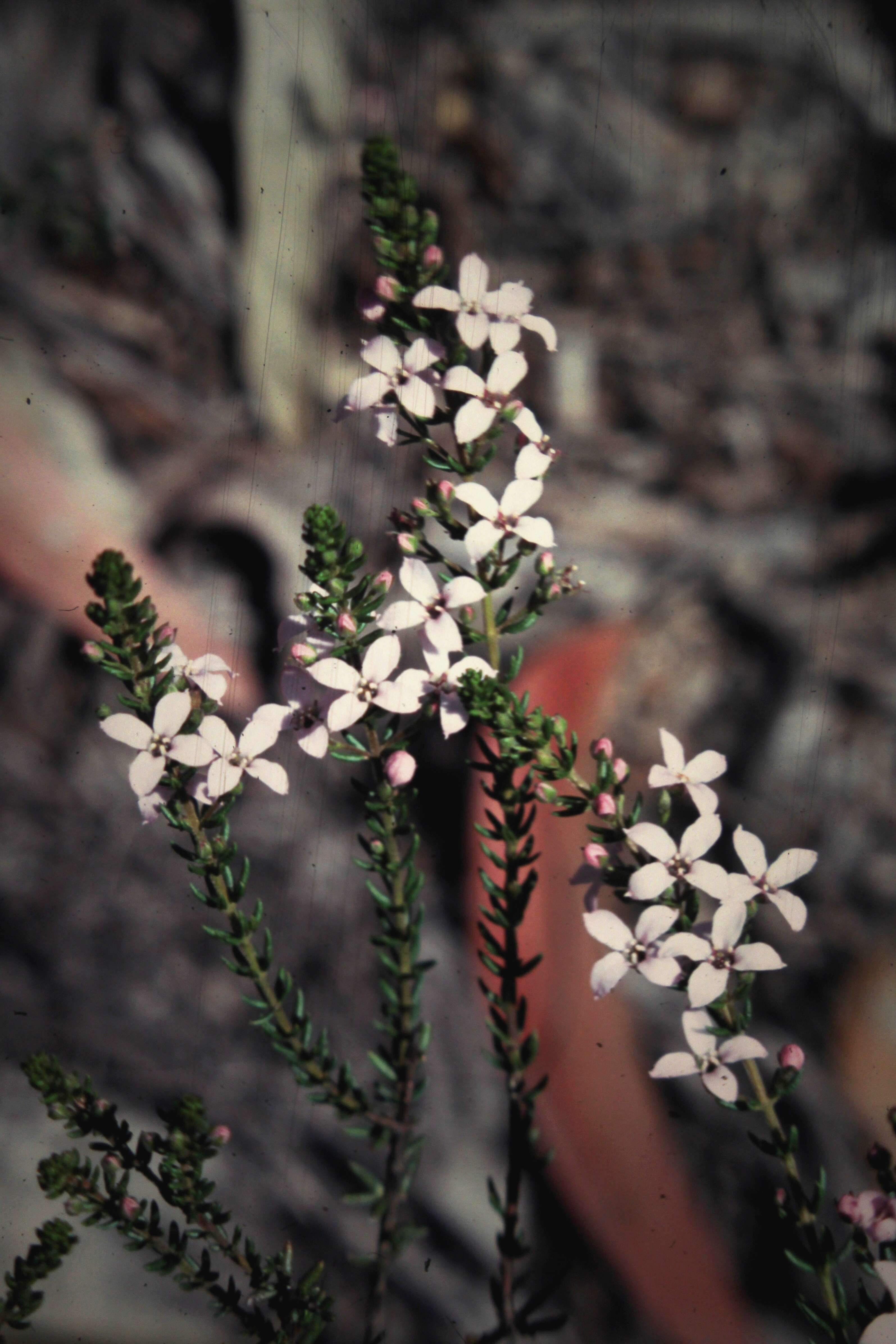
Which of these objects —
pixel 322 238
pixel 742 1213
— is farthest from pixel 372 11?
pixel 742 1213

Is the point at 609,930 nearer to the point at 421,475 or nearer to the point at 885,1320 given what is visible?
the point at 885,1320

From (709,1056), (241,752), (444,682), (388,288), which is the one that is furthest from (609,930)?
(388,288)

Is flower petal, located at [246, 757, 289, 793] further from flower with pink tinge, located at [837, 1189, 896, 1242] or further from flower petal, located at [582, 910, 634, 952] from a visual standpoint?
flower with pink tinge, located at [837, 1189, 896, 1242]

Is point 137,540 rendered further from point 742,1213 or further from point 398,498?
point 742,1213

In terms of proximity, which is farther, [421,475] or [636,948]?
[421,475]

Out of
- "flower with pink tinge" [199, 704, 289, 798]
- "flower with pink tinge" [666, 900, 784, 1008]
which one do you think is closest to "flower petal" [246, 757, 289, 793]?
"flower with pink tinge" [199, 704, 289, 798]

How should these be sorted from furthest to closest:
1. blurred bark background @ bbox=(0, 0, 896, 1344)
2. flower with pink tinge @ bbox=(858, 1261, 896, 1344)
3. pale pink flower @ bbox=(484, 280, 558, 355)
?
blurred bark background @ bbox=(0, 0, 896, 1344)
pale pink flower @ bbox=(484, 280, 558, 355)
flower with pink tinge @ bbox=(858, 1261, 896, 1344)
